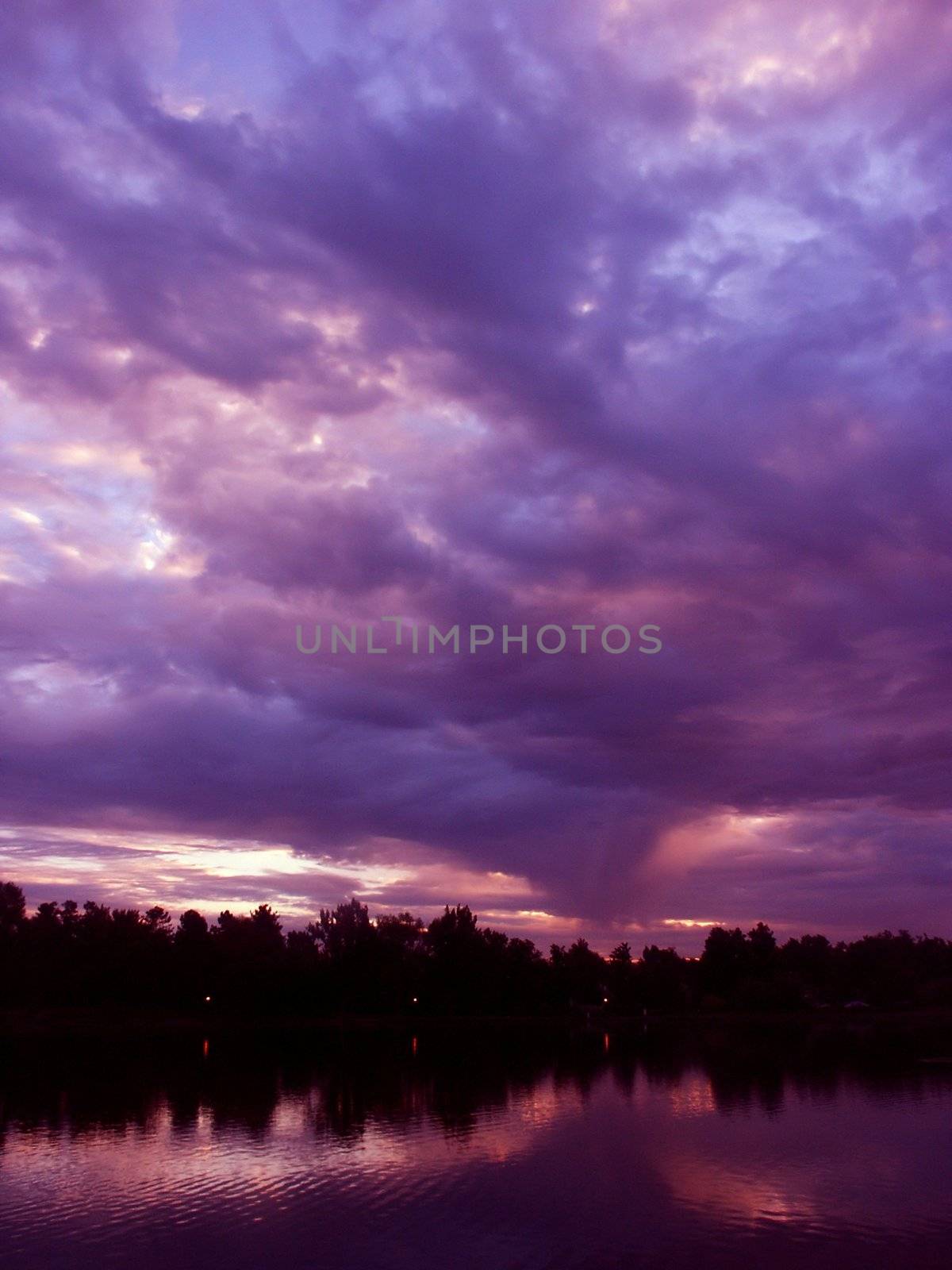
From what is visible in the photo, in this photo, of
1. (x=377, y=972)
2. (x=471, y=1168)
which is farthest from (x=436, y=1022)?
(x=471, y=1168)

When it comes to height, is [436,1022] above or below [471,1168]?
below

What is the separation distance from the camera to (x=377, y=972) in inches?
4397

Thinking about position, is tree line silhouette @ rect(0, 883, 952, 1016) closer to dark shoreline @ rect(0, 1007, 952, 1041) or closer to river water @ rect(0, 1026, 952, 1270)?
dark shoreline @ rect(0, 1007, 952, 1041)

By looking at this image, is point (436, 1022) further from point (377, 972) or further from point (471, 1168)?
point (471, 1168)

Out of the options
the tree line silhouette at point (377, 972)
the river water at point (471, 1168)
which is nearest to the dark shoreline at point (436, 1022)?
the tree line silhouette at point (377, 972)

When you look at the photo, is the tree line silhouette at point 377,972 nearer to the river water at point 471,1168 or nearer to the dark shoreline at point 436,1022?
the dark shoreline at point 436,1022

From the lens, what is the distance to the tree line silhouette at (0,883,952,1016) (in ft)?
348

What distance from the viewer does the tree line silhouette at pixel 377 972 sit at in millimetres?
106000

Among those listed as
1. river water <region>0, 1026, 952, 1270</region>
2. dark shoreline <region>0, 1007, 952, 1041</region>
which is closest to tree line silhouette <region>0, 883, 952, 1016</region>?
dark shoreline <region>0, 1007, 952, 1041</region>

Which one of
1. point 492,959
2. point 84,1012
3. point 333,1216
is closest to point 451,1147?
point 333,1216

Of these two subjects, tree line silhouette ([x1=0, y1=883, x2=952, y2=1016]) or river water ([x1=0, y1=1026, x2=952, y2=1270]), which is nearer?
river water ([x1=0, y1=1026, x2=952, y2=1270])

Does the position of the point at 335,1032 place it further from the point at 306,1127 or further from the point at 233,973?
the point at 306,1127

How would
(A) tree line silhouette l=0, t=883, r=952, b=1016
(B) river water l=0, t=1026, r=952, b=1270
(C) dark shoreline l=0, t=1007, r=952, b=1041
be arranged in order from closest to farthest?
(B) river water l=0, t=1026, r=952, b=1270 < (C) dark shoreline l=0, t=1007, r=952, b=1041 < (A) tree line silhouette l=0, t=883, r=952, b=1016

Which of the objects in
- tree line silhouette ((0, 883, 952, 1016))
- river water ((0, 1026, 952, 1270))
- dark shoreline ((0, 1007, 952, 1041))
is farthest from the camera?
tree line silhouette ((0, 883, 952, 1016))
